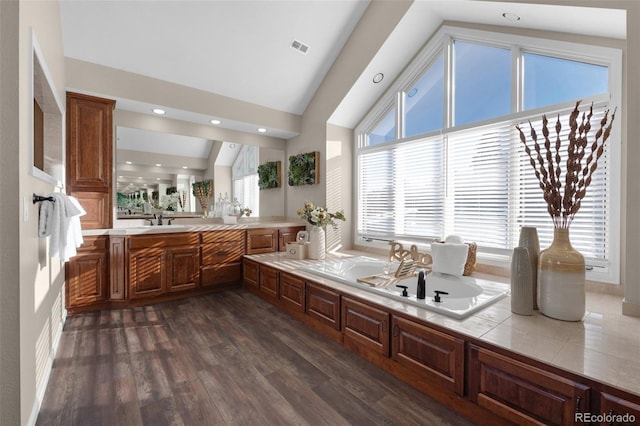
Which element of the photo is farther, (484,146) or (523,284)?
(484,146)

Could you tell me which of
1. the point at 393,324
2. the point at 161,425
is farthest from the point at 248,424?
the point at 393,324

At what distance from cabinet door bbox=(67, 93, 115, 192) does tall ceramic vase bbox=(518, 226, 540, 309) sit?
13.3 feet

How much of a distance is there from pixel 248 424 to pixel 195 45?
3.57 m

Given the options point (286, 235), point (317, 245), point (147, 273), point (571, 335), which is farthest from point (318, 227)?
point (571, 335)

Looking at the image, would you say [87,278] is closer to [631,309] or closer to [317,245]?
[317,245]

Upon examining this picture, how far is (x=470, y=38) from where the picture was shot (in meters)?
3.20

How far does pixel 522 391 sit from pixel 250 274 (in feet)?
10.2

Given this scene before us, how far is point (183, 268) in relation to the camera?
3611 mm

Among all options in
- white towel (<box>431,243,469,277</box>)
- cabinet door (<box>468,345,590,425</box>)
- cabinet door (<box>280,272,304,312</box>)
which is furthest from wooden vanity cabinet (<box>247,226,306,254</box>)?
cabinet door (<box>468,345,590,425</box>)

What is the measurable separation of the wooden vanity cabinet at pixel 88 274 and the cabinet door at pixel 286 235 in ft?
7.06

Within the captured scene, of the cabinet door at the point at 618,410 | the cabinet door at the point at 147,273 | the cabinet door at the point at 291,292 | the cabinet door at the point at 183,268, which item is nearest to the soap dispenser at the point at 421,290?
the cabinet door at the point at 618,410

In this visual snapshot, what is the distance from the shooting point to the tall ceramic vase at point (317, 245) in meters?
3.78

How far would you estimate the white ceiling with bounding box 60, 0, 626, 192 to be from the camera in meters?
2.66

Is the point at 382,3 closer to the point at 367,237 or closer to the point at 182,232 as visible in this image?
the point at 367,237
